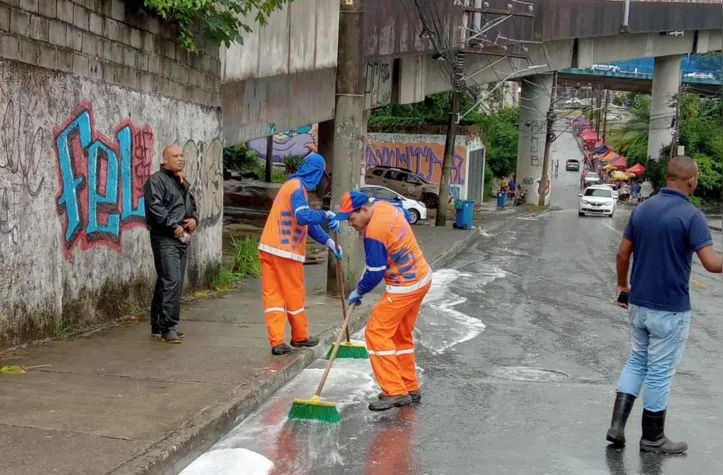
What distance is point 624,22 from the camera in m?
43.0

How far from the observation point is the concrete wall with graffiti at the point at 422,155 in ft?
146

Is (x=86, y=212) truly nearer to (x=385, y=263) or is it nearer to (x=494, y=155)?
(x=385, y=263)

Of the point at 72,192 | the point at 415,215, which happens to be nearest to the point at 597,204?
the point at 415,215

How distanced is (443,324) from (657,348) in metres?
5.34

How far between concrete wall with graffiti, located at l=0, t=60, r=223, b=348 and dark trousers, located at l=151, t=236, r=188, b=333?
85 cm

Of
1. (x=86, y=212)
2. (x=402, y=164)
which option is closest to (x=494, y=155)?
(x=402, y=164)

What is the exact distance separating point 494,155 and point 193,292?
51712mm

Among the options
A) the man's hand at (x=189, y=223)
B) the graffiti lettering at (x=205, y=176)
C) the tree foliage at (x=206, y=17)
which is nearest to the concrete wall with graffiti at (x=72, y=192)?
the graffiti lettering at (x=205, y=176)

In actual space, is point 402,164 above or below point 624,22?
below

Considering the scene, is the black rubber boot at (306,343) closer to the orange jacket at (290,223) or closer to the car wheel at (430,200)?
the orange jacket at (290,223)

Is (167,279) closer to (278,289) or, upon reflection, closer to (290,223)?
(278,289)

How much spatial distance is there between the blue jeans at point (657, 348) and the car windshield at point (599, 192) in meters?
39.5

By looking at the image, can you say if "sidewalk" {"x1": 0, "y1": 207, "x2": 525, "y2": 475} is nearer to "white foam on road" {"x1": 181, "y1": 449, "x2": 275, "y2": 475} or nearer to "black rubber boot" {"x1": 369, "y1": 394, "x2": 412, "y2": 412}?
"white foam on road" {"x1": 181, "y1": 449, "x2": 275, "y2": 475}

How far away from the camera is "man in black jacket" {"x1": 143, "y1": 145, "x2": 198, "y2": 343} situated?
858cm
